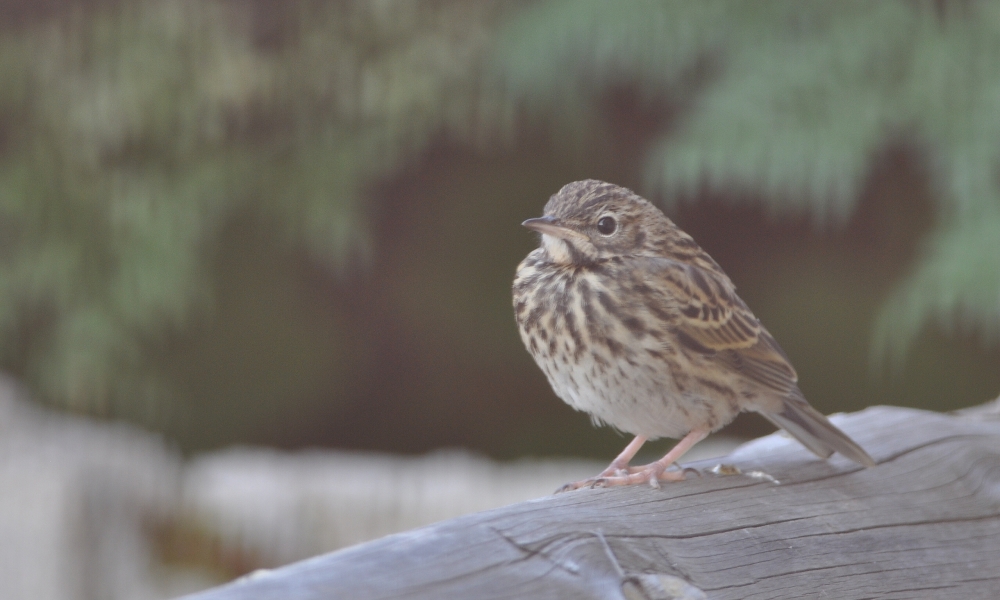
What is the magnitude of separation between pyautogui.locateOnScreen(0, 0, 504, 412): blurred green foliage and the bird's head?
2.96 m

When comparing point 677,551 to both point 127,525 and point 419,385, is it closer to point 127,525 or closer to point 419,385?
point 127,525

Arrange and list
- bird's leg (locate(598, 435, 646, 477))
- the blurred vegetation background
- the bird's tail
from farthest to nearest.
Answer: the blurred vegetation background < bird's leg (locate(598, 435, 646, 477)) < the bird's tail

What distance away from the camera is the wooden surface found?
4.83 ft

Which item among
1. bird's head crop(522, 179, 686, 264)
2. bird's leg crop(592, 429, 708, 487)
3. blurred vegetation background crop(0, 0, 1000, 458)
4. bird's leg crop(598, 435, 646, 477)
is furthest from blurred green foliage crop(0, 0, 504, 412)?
bird's leg crop(592, 429, 708, 487)

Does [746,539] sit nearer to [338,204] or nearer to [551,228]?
[551,228]

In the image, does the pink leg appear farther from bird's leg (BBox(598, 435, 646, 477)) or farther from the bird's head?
the bird's head

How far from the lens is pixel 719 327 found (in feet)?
9.20

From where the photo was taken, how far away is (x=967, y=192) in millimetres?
4418

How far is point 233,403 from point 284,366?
1.22 ft

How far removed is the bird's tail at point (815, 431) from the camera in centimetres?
235

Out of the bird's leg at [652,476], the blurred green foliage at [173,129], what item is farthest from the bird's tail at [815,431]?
the blurred green foliage at [173,129]

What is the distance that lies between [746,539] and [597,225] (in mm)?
1078

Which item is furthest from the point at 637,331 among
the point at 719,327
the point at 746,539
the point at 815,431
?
the point at 746,539

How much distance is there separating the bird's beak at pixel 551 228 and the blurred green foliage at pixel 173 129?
A: 9.95ft
